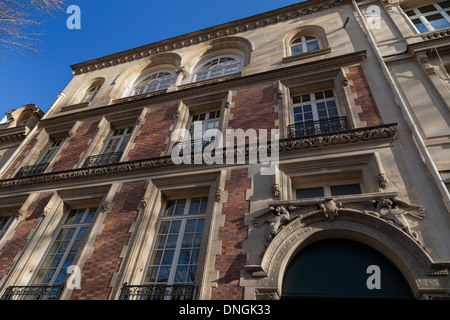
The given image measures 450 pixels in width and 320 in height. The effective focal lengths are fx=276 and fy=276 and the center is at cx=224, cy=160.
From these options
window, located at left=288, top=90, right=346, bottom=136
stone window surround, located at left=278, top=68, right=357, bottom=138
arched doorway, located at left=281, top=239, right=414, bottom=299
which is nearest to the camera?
arched doorway, located at left=281, top=239, right=414, bottom=299

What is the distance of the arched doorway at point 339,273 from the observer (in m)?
4.72

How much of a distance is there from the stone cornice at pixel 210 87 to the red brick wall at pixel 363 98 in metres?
0.56

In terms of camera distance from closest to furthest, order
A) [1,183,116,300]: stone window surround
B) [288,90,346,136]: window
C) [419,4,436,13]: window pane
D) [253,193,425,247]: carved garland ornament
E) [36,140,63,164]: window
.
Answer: [253,193,425,247]: carved garland ornament < [1,183,116,300]: stone window surround < [288,90,346,136]: window < [419,4,436,13]: window pane < [36,140,63,164]: window

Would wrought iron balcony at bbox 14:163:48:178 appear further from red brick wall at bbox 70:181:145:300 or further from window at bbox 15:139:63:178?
red brick wall at bbox 70:181:145:300

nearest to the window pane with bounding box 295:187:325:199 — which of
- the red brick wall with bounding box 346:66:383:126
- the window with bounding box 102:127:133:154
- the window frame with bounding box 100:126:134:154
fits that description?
the red brick wall with bounding box 346:66:383:126

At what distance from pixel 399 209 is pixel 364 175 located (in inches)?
45.7

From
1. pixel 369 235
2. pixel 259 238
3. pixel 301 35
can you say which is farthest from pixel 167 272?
pixel 301 35

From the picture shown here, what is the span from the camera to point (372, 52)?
348 inches

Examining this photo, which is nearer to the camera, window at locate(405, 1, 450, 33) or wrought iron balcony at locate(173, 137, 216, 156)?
wrought iron balcony at locate(173, 137, 216, 156)

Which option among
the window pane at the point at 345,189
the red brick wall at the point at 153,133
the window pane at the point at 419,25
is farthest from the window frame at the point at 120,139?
the window pane at the point at 419,25

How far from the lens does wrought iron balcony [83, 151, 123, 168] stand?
30.3 feet

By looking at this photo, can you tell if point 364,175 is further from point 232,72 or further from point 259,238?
point 232,72

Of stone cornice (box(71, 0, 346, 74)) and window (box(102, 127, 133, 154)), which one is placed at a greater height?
stone cornice (box(71, 0, 346, 74))

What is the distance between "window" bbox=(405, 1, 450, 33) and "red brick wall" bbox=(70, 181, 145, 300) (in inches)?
431
